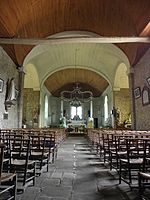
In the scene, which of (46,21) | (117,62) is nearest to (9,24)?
(46,21)

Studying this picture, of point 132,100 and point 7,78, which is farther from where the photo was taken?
point 132,100

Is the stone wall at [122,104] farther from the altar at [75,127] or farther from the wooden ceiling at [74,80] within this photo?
the altar at [75,127]

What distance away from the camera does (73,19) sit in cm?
827

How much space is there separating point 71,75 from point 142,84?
11958 mm

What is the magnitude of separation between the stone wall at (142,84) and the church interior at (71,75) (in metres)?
0.04

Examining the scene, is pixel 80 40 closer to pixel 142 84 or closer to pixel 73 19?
pixel 73 19

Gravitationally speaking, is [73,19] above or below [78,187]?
above

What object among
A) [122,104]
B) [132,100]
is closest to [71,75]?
[122,104]

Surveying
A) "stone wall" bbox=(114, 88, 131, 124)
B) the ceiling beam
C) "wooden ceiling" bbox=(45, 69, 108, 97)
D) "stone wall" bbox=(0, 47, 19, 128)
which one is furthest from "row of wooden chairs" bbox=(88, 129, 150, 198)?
"wooden ceiling" bbox=(45, 69, 108, 97)

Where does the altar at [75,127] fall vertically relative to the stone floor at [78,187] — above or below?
above

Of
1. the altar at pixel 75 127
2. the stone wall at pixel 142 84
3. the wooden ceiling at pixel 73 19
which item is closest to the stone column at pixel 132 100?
Result: the stone wall at pixel 142 84

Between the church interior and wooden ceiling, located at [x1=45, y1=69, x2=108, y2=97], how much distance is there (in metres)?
0.21

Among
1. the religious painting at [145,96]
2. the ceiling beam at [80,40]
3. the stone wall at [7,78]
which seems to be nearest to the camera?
the ceiling beam at [80,40]

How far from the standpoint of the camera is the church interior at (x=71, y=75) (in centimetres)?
261
